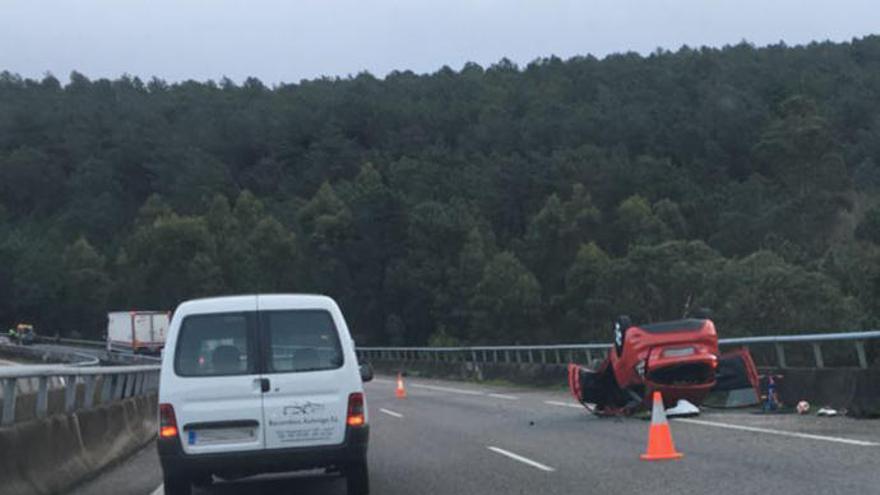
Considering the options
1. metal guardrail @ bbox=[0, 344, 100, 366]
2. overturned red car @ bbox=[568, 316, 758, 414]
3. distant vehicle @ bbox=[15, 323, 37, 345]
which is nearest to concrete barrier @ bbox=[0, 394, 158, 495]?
overturned red car @ bbox=[568, 316, 758, 414]

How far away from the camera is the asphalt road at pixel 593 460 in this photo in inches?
500

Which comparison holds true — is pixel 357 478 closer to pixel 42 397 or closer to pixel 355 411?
pixel 355 411

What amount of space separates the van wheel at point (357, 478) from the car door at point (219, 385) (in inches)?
36.2

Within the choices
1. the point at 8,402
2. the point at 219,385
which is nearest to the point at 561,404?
the point at 219,385

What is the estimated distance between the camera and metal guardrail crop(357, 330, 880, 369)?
62.4ft

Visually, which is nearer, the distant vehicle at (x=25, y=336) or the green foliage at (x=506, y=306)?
the green foliage at (x=506, y=306)

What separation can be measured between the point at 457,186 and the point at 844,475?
109m

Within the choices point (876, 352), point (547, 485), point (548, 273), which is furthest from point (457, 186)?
point (547, 485)

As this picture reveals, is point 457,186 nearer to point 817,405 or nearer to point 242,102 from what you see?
point 242,102

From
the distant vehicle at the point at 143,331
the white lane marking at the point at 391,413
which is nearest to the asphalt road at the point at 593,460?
the white lane marking at the point at 391,413

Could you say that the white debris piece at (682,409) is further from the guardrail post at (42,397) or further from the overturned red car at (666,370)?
the guardrail post at (42,397)

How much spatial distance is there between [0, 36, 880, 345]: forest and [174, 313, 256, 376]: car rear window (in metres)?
30.0

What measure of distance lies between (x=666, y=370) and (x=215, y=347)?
8.29 meters

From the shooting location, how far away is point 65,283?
11975cm
